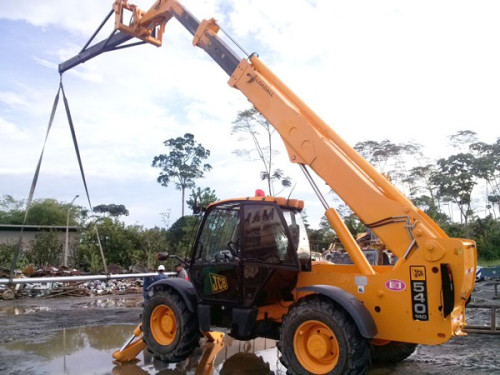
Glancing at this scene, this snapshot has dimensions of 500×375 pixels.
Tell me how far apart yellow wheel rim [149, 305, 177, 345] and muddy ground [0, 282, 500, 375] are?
40 centimetres

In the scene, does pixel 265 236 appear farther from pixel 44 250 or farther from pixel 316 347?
pixel 44 250

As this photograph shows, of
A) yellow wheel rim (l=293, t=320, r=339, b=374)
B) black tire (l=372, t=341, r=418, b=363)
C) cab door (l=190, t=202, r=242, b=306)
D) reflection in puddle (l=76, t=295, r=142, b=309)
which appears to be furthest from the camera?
reflection in puddle (l=76, t=295, r=142, b=309)

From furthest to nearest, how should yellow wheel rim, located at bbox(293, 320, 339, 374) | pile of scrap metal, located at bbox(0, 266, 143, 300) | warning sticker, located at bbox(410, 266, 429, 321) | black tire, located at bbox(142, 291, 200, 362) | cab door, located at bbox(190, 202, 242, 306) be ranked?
pile of scrap metal, located at bbox(0, 266, 143, 300) → black tire, located at bbox(142, 291, 200, 362) → cab door, located at bbox(190, 202, 242, 306) → yellow wheel rim, located at bbox(293, 320, 339, 374) → warning sticker, located at bbox(410, 266, 429, 321)

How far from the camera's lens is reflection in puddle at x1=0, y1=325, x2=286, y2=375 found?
654 cm

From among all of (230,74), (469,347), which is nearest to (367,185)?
(230,74)

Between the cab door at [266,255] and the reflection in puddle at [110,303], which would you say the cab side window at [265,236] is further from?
the reflection in puddle at [110,303]

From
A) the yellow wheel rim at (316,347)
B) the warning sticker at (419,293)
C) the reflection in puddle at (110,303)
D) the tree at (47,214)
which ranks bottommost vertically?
the reflection in puddle at (110,303)

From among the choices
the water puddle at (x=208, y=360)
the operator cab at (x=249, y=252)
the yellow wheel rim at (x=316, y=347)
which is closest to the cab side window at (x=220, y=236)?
the operator cab at (x=249, y=252)

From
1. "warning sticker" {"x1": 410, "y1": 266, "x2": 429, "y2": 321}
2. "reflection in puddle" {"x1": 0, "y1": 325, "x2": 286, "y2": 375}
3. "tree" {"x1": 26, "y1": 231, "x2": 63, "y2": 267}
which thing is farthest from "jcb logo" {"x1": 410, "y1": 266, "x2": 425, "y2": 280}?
"tree" {"x1": 26, "y1": 231, "x2": 63, "y2": 267}

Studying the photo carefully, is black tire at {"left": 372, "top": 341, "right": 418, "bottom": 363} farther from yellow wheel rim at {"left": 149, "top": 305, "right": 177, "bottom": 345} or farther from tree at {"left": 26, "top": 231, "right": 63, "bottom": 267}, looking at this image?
tree at {"left": 26, "top": 231, "right": 63, "bottom": 267}

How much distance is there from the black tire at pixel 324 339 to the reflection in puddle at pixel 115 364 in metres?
1.25

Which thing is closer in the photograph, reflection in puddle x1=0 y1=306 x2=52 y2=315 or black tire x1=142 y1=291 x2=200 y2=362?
black tire x1=142 y1=291 x2=200 y2=362

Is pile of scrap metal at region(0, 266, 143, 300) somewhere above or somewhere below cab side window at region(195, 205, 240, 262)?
below

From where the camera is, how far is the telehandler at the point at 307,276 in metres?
5.00
